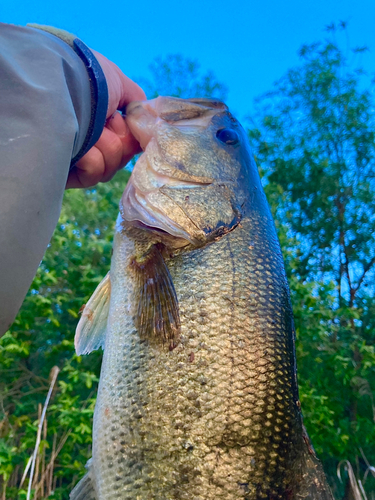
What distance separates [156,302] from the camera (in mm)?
1543

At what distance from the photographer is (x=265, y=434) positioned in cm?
135

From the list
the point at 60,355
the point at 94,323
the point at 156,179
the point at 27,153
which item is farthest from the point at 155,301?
the point at 60,355

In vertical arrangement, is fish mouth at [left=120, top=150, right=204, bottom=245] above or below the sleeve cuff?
below

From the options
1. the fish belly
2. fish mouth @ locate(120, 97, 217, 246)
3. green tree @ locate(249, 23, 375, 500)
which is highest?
green tree @ locate(249, 23, 375, 500)

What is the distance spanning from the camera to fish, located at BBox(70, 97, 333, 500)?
4.34 ft

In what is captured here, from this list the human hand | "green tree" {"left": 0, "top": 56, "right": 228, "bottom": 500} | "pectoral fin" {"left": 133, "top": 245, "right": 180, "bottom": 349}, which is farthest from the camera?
"green tree" {"left": 0, "top": 56, "right": 228, "bottom": 500}

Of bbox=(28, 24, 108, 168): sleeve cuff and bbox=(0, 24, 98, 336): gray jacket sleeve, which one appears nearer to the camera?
bbox=(0, 24, 98, 336): gray jacket sleeve

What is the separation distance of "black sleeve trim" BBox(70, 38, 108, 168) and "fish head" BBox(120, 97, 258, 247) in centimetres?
38

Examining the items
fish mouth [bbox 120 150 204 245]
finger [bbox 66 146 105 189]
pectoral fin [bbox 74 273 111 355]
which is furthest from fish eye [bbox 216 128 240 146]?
pectoral fin [bbox 74 273 111 355]

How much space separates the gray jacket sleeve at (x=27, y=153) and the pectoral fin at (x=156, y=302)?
604mm

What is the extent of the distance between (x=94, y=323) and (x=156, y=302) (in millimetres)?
383

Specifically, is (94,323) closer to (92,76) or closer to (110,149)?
(110,149)

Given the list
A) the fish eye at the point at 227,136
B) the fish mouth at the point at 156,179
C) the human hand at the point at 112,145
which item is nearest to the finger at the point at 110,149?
the human hand at the point at 112,145

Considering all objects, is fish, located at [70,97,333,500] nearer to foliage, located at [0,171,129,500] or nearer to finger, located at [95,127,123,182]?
finger, located at [95,127,123,182]
